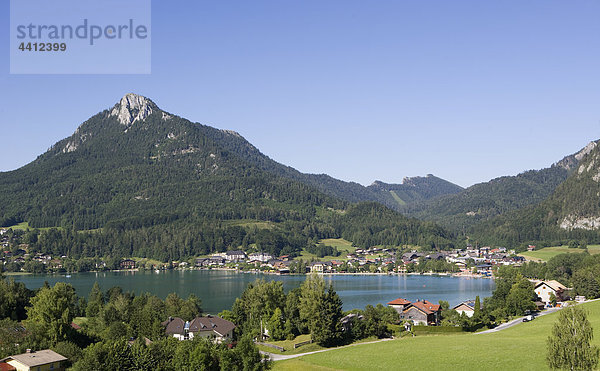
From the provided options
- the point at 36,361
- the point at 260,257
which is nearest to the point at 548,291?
the point at 36,361

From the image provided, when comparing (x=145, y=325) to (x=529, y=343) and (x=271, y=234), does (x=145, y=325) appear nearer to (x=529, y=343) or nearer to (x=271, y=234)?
(x=529, y=343)

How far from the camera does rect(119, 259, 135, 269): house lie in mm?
168375

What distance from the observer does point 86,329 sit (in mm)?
53312

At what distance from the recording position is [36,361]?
125 ft

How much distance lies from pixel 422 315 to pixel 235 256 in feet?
403

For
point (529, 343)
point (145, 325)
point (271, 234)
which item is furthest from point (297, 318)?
point (271, 234)

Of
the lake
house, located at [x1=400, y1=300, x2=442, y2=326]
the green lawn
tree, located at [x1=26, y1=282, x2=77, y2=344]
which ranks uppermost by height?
tree, located at [x1=26, y1=282, x2=77, y2=344]

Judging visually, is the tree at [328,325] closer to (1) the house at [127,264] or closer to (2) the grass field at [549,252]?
(2) the grass field at [549,252]

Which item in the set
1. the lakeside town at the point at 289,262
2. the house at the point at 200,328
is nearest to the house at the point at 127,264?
the lakeside town at the point at 289,262

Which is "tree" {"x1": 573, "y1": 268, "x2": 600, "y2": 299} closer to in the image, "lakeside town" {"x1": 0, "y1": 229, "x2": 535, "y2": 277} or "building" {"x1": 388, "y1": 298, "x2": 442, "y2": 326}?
"building" {"x1": 388, "y1": 298, "x2": 442, "y2": 326}

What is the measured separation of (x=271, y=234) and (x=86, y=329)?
143m

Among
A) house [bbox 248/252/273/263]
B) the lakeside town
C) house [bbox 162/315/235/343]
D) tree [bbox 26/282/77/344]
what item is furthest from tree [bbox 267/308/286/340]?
house [bbox 248/252/273/263]

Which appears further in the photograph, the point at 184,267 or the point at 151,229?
the point at 151,229

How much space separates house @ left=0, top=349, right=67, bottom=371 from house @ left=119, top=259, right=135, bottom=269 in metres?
132
